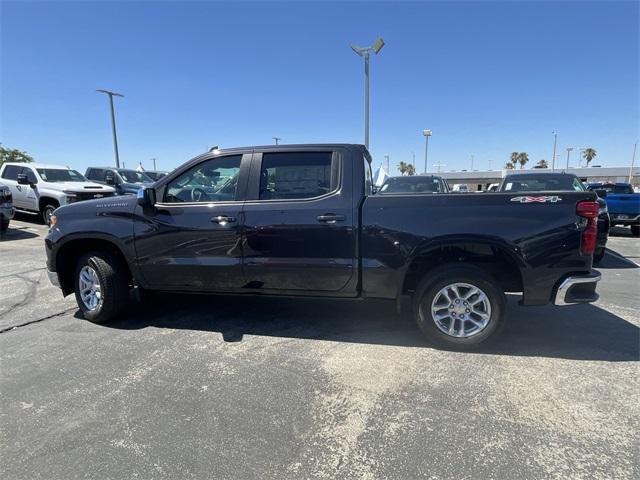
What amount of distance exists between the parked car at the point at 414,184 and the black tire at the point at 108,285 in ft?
22.8

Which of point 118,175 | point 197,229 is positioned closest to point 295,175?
point 197,229

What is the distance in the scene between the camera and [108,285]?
14.6 ft

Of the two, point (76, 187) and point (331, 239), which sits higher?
point (76, 187)

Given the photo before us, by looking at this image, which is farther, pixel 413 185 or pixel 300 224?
pixel 413 185

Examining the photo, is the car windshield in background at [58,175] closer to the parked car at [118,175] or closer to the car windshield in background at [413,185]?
the parked car at [118,175]

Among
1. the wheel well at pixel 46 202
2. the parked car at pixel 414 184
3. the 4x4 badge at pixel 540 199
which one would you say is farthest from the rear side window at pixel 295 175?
the wheel well at pixel 46 202

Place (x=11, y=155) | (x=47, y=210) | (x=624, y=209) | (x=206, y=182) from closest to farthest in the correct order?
(x=206, y=182), (x=624, y=209), (x=47, y=210), (x=11, y=155)

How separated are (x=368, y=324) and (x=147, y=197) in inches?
107

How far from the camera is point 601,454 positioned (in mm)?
2367

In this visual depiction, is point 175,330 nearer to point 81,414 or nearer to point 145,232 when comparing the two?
point 145,232

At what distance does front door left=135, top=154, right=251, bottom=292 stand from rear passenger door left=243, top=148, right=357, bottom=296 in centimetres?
17

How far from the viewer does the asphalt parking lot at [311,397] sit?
2338 mm

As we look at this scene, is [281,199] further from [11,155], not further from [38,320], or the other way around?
[11,155]

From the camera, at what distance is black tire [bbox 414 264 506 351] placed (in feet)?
12.1
